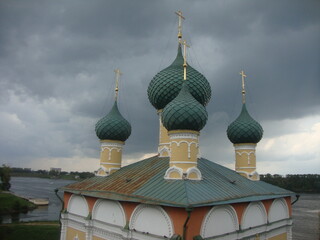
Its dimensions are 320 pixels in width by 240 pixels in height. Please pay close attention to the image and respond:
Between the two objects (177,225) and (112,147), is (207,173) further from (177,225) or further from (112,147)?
(112,147)

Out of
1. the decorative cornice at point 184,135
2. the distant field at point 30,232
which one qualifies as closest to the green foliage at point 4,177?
the distant field at point 30,232

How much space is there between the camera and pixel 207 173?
9.58m

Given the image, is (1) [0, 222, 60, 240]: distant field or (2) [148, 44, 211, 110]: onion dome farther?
(1) [0, 222, 60, 240]: distant field

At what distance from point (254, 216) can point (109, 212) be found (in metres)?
4.86

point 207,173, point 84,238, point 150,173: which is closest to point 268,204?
point 207,173

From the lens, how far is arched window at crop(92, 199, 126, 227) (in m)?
8.62

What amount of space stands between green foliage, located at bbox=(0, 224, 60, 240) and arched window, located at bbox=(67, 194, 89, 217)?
29.1ft

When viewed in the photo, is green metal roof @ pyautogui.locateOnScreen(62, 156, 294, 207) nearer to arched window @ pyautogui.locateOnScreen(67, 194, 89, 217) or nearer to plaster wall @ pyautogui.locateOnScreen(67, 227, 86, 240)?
arched window @ pyautogui.locateOnScreen(67, 194, 89, 217)

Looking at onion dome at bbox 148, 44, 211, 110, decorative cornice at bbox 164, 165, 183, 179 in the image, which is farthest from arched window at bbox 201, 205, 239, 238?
onion dome at bbox 148, 44, 211, 110

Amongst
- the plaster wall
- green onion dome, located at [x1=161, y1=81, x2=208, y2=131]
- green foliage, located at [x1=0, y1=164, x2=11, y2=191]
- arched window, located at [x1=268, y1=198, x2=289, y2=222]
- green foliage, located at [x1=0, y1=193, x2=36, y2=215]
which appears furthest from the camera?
green foliage, located at [x1=0, y1=164, x2=11, y2=191]

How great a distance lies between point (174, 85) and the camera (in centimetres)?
1212


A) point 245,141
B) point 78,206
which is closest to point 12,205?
point 78,206

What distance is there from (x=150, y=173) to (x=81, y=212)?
3487 millimetres

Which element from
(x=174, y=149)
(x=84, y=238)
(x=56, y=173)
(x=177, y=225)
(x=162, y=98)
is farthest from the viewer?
(x=56, y=173)
